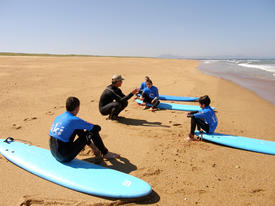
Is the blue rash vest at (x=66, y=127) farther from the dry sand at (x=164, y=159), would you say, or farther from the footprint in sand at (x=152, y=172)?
the footprint in sand at (x=152, y=172)

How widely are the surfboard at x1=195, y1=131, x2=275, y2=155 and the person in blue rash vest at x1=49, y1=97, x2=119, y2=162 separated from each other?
2433 millimetres

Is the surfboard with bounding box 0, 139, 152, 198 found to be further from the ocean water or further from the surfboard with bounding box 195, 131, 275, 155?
the ocean water

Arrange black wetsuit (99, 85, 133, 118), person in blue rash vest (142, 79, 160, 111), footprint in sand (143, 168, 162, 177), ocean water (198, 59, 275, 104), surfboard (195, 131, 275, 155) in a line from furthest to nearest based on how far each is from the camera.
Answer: ocean water (198, 59, 275, 104) < person in blue rash vest (142, 79, 160, 111) < black wetsuit (99, 85, 133, 118) < surfboard (195, 131, 275, 155) < footprint in sand (143, 168, 162, 177)

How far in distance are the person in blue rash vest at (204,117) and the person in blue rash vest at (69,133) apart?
2.02 metres

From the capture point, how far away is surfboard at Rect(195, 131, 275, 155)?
3.54 meters

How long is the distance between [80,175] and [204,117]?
2.66 m

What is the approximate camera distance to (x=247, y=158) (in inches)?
132

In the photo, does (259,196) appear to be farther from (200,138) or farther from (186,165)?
(200,138)

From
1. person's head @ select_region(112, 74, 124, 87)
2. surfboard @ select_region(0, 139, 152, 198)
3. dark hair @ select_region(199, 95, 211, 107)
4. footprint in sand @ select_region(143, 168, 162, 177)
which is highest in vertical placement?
person's head @ select_region(112, 74, 124, 87)

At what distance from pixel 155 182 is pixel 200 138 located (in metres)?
1.74

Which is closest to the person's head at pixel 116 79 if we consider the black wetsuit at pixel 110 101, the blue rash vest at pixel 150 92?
the black wetsuit at pixel 110 101

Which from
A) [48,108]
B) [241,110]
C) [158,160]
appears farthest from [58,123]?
[241,110]

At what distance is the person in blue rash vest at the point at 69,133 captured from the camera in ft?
8.54

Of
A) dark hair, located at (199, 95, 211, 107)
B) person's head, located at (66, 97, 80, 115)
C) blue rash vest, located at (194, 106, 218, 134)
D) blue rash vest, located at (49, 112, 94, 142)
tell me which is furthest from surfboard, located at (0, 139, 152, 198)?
dark hair, located at (199, 95, 211, 107)
